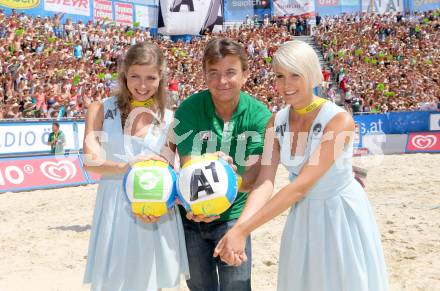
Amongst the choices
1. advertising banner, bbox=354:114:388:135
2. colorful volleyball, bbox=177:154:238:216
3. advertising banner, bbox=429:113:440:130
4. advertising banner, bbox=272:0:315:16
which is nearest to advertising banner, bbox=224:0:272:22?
advertising banner, bbox=272:0:315:16

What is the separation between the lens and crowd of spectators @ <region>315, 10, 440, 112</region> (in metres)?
20.3

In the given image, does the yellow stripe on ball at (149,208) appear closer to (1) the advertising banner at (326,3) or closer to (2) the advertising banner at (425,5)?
(1) the advertising banner at (326,3)

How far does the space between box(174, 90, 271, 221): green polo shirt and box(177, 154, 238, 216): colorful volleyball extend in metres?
0.28

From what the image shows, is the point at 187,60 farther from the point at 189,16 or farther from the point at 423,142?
the point at 423,142

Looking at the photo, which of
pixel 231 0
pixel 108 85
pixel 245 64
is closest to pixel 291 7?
Result: pixel 231 0

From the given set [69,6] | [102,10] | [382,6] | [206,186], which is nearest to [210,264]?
[206,186]

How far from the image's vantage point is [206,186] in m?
2.29

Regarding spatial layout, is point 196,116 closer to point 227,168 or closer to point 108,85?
point 227,168

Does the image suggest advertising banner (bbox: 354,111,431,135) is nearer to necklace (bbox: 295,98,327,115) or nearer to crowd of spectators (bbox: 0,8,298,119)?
crowd of spectators (bbox: 0,8,298,119)

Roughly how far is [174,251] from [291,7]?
1066 inches

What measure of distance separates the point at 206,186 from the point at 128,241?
0.58 m

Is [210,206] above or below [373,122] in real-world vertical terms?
above

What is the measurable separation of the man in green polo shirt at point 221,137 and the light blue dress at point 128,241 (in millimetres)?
106

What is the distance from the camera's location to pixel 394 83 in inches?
853
